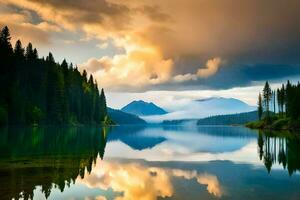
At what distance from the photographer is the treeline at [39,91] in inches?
3620

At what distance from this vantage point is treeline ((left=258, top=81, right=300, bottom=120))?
370 ft

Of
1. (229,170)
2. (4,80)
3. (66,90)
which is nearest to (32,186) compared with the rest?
(229,170)

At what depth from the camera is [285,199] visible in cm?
1575

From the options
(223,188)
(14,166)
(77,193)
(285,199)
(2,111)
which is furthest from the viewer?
(2,111)

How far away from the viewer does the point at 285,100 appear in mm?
145625

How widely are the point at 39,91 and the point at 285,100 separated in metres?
94.4

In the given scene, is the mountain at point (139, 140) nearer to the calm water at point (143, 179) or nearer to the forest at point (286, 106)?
the calm water at point (143, 179)

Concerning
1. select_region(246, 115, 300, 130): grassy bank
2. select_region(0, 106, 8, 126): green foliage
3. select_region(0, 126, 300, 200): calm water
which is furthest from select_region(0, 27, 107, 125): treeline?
select_region(246, 115, 300, 130): grassy bank

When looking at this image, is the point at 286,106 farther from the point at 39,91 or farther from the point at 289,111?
the point at 39,91

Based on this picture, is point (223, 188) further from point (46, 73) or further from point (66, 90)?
point (66, 90)

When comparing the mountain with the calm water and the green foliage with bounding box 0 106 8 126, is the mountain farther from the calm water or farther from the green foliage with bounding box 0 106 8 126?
the green foliage with bounding box 0 106 8 126

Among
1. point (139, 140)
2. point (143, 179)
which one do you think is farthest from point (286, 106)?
point (143, 179)

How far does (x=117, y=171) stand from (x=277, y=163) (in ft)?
45.4

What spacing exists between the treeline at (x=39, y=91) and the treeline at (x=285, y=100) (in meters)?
75.3
